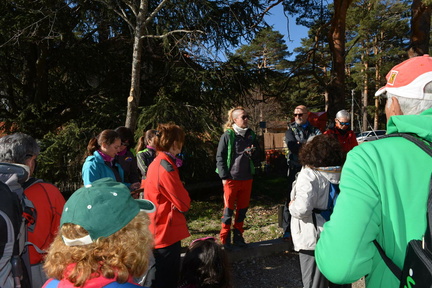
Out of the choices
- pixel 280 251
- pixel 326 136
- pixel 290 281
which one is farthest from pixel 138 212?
pixel 280 251

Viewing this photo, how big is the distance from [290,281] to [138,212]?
10.2 ft

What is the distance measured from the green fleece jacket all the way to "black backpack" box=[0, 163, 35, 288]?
1.55 meters

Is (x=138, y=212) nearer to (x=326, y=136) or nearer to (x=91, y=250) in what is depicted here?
(x=91, y=250)

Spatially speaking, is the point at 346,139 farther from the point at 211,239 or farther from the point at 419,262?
the point at 419,262

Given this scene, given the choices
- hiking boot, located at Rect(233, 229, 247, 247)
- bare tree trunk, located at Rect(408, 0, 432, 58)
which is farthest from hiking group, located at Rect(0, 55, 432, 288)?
bare tree trunk, located at Rect(408, 0, 432, 58)

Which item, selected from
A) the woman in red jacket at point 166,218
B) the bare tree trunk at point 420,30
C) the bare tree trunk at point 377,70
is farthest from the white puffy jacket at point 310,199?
the bare tree trunk at point 377,70

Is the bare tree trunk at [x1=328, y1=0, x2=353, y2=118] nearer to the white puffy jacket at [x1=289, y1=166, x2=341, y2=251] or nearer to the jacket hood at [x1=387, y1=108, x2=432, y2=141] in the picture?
the white puffy jacket at [x1=289, y1=166, x2=341, y2=251]

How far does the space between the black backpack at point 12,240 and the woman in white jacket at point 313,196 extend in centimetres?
202

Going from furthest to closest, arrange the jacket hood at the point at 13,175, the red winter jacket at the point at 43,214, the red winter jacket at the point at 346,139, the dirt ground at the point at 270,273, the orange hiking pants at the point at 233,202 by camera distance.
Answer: the red winter jacket at the point at 346,139
the orange hiking pants at the point at 233,202
the dirt ground at the point at 270,273
the red winter jacket at the point at 43,214
the jacket hood at the point at 13,175

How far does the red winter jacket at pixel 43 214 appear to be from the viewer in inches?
85.1

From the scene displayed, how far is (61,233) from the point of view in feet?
4.41

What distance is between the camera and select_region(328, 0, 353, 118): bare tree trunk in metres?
9.02

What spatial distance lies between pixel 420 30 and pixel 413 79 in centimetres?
852

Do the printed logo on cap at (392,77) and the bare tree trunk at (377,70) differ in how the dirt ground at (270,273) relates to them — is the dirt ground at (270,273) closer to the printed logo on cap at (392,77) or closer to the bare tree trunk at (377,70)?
the printed logo on cap at (392,77)
